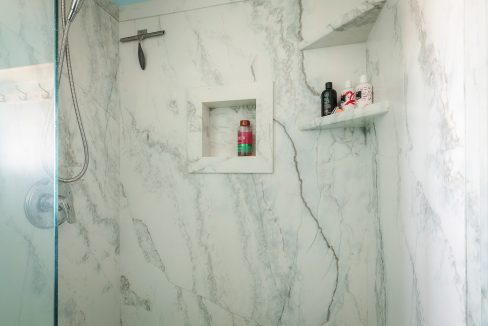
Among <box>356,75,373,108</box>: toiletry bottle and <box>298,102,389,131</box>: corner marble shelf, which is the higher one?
<box>356,75,373,108</box>: toiletry bottle

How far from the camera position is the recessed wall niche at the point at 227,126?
4.53 ft

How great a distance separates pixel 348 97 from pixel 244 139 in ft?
1.66

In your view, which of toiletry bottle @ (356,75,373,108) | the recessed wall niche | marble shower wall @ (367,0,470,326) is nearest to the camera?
marble shower wall @ (367,0,470,326)

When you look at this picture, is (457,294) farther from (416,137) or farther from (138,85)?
(138,85)

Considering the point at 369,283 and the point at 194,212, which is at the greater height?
the point at 194,212

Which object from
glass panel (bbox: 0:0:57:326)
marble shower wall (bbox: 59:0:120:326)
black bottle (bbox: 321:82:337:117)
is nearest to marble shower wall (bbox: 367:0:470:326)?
black bottle (bbox: 321:82:337:117)

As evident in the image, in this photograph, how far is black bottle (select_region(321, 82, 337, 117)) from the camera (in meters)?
1.27

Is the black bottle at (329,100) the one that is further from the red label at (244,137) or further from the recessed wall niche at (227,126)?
the red label at (244,137)

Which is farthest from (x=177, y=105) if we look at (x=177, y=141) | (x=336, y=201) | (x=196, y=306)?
(x=196, y=306)

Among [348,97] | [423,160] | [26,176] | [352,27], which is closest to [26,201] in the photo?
[26,176]

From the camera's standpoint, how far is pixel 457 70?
1.94 ft

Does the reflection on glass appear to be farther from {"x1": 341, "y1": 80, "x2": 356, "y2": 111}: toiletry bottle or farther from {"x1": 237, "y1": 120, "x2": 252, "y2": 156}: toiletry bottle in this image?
{"x1": 341, "y1": 80, "x2": 356, "y2": 111}: toiletry bottle

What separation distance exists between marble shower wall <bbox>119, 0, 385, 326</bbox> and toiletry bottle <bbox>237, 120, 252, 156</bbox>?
0.13m

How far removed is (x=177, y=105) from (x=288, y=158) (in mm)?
651
